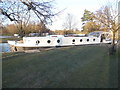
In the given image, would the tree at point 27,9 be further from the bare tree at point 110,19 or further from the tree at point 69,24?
the tree at point 69,24

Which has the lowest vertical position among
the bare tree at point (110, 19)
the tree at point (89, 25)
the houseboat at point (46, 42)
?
the houseboat at point (46, 42)

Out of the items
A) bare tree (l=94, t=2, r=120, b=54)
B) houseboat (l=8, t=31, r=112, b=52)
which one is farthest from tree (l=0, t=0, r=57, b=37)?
houseboat (l=8, t=31, r=112, b=52)

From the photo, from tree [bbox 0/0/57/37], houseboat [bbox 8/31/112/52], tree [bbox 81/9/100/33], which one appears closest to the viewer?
tree [bbox 0/0/57/37]

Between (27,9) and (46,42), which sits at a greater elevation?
(27,9)

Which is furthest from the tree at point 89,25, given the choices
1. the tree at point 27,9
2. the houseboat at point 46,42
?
the tree at point 27,9

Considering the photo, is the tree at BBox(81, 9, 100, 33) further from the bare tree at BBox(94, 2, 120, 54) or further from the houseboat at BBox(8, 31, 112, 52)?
the bare tree at BBox(94, 2, 120, 54)

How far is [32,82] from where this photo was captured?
3850mm

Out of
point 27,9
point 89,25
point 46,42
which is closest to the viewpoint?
point 27,9

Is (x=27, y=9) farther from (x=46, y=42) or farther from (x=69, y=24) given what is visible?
(x=69, y=24)

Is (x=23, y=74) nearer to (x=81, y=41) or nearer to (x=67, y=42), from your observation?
(x=67, y=42)

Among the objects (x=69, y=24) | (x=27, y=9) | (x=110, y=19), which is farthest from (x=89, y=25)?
(x=27, y=9)

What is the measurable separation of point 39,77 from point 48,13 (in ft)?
14.4

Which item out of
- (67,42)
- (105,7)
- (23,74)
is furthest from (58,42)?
(23,74)

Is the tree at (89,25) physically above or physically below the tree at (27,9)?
above
